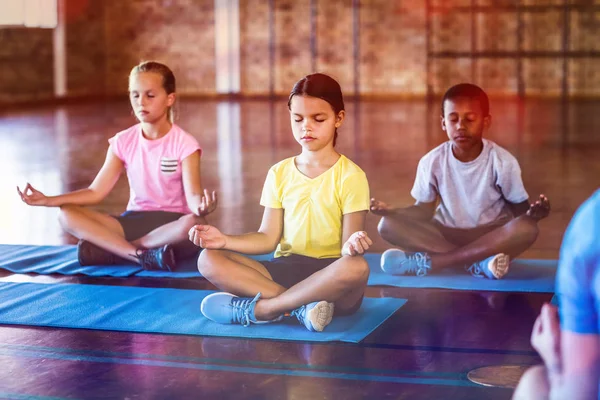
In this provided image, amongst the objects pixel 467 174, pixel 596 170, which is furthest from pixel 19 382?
pixel 596 170

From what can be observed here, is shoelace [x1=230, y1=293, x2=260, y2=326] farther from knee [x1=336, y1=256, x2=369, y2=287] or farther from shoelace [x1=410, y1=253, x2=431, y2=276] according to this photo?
shoelace [x1=410, y1=253, x2=431, y2=276]

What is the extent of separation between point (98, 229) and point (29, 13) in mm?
9822

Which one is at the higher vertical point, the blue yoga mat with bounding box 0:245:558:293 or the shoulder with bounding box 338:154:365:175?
the shoulder with bounding box 338:154:365:175

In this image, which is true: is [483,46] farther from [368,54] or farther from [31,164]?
[31,164]

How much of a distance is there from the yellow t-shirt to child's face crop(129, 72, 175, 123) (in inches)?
34.9

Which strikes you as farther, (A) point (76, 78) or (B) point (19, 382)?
(A) point (76, 78)

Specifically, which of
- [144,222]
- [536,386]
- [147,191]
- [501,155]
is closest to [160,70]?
[147,191]

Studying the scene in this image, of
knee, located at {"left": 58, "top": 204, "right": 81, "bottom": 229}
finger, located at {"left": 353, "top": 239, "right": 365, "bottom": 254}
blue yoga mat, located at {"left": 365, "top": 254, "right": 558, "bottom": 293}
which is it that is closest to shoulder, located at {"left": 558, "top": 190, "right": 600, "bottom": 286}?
finger, located at {"left": 353, "top": 239, "right": 365, "bottom": 254}

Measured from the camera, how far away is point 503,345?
2.54m

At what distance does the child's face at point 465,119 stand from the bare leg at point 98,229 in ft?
4.05

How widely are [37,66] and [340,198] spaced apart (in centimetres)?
1095

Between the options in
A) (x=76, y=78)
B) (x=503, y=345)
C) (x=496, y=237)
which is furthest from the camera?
(x=76, y=78)

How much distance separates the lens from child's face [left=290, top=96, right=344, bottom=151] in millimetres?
2627

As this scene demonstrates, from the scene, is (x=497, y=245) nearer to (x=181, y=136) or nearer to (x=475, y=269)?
(x=475, y=269)
